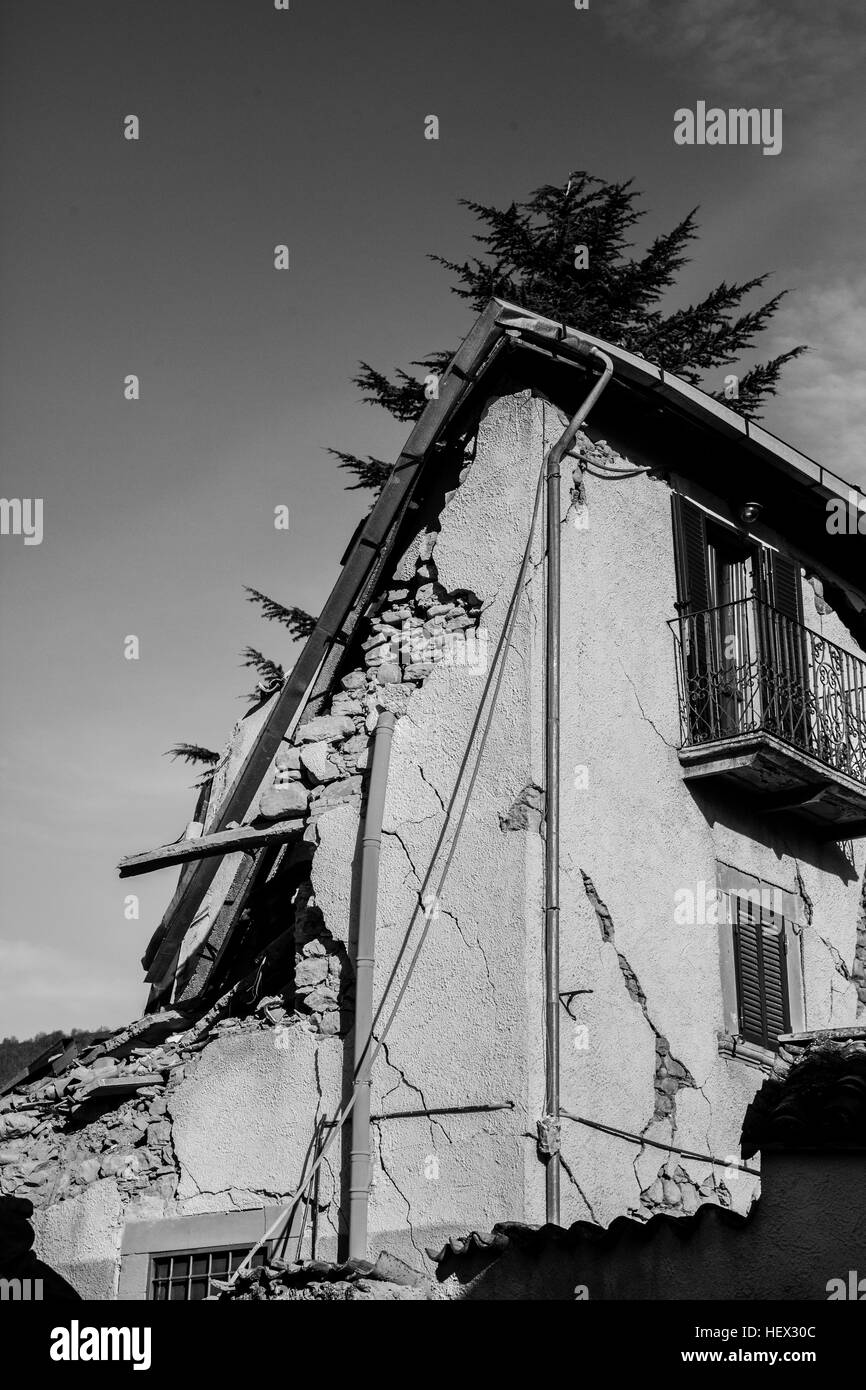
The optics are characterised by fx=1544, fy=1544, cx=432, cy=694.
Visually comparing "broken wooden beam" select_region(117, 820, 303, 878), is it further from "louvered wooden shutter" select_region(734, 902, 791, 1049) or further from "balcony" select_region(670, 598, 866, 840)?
"louvered wooden shutter" select_region(734, 902, 791, 1049)

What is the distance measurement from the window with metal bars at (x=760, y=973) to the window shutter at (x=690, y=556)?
2326 millimetres

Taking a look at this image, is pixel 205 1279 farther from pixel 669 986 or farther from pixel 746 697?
pixel 746 697

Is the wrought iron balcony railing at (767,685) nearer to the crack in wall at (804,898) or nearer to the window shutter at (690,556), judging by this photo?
the window shutter at (690,556)

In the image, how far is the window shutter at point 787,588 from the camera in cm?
1305

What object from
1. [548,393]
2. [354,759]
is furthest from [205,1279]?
[548,393]

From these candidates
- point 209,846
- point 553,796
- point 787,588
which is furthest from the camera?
point 787,588

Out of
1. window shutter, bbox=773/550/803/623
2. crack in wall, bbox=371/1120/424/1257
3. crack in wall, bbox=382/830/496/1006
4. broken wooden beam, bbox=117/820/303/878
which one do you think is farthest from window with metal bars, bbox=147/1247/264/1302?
window shutter, bbox=773/550/803/623

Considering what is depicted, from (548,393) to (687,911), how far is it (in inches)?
158

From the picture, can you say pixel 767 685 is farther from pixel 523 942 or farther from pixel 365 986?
pixel 365 986

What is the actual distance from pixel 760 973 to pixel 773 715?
1934 millimetres

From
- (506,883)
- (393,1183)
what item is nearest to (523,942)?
(506,883)

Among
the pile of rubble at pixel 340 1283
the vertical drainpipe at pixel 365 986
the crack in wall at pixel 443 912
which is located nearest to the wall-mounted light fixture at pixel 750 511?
the vertical drainpipe at pixel 365 986

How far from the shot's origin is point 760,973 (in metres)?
11.6

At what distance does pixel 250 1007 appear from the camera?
11.6 meters
